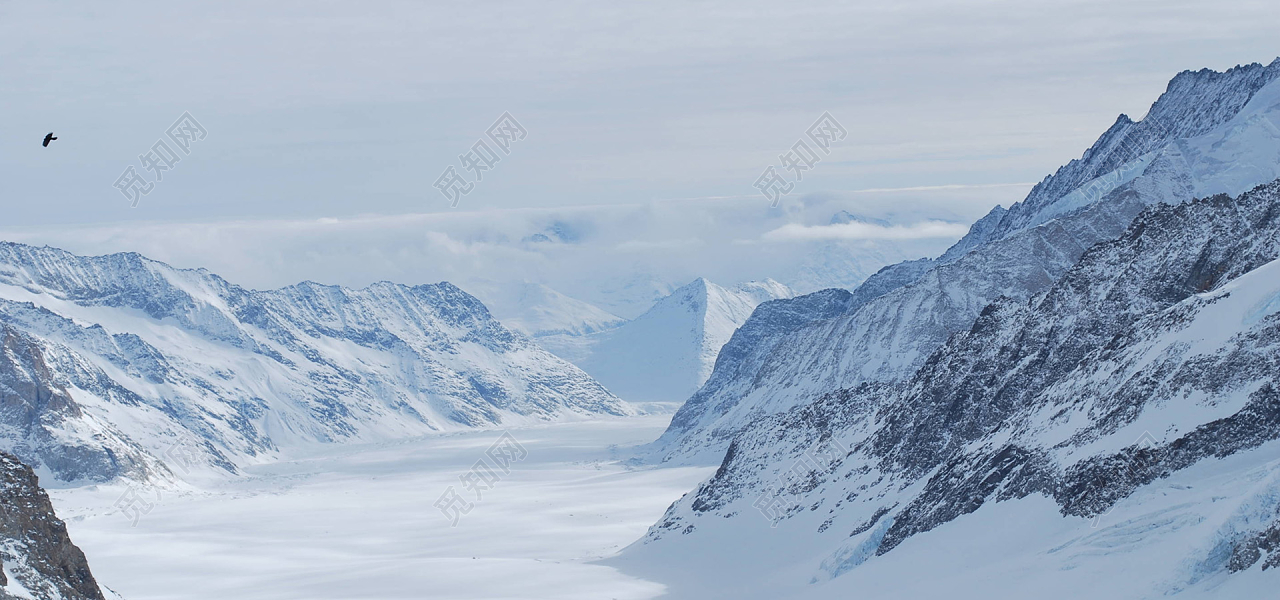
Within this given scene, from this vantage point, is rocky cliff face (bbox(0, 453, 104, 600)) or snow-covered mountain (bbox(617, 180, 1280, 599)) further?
snow-covered mountain (bbox(617, 180, 1280, 599))

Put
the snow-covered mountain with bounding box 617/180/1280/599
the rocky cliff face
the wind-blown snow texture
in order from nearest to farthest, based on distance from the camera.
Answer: the rocky cliff face < the snow-covered mountain with bounding box 617/180/1280/599 < the wind-blown snow texture

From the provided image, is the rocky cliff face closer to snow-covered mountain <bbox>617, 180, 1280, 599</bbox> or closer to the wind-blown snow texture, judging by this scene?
snow-covered mountain <bbox>617, 180, 1280, 599</bbox>

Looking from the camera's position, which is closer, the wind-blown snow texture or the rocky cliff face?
the rocky cliff face

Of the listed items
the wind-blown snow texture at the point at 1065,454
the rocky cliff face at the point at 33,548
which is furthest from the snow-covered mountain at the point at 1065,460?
the rocky cliff face at the point at 33,548

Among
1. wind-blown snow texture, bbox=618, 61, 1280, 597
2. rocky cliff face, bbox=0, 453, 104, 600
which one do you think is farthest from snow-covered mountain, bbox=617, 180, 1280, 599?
rocky cliff face, bbox=0, 453, 104, 600

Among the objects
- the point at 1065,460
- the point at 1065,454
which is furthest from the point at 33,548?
A: the point at 1065,454

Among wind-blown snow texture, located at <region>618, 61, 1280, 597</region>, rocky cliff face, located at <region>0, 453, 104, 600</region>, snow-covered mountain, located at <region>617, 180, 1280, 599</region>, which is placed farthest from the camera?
wind-blown snow texture, located at <region>618, 61, 1280, 597</region>

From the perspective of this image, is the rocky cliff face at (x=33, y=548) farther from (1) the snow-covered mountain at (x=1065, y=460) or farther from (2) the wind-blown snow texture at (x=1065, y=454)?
(2) the wind-blown snow texture at (x=1065, y=454)
